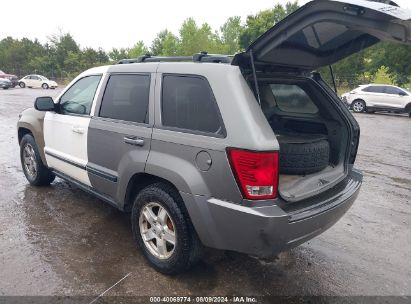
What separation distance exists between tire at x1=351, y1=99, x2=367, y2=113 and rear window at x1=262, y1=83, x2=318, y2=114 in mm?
16670

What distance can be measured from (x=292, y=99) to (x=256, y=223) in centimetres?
202

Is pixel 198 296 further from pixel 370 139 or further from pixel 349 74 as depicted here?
pixel 349 74

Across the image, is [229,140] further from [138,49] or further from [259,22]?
[138,49]

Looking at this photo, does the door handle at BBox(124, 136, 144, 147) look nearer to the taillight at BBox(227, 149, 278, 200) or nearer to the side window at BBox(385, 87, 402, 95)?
the taillight at BBox(227, 149, 278, 200)

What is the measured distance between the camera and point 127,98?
3.33 meters

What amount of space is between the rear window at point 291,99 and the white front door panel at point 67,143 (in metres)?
2.12

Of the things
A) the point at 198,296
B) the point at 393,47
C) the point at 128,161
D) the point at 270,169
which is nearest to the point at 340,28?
the point at 270,169

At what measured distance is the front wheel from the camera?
1877 centimetres

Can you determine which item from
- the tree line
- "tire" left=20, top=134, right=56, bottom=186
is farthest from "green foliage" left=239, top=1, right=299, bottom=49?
"tire" left=20, top=134, right=56, bottom=186

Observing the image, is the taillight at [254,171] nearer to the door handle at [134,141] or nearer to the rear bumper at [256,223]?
the rear bumper at [256,223]

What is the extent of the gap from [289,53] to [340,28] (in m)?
0.43

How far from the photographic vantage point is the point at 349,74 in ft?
120

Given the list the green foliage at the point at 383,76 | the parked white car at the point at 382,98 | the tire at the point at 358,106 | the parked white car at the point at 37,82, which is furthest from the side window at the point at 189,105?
the green foliage at the point at 383,76

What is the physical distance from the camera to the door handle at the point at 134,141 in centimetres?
297
